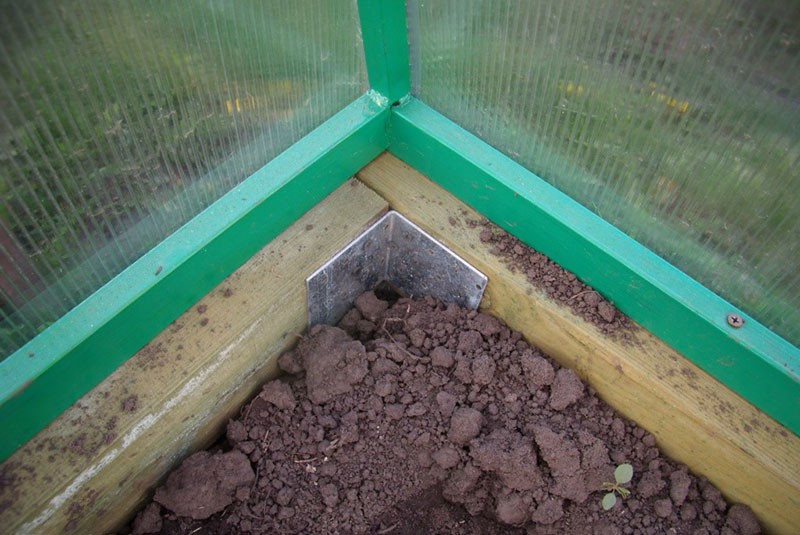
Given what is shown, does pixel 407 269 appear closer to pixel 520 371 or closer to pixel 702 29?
pixel 520 371

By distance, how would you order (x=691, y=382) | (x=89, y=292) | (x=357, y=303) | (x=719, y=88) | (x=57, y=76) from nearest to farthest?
(x=57, y=76) < (x=719, y=88) < (x=89, y=292) < (x=691, y=382) < (x=357, y=303)

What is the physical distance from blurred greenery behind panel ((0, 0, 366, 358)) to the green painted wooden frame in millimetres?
58

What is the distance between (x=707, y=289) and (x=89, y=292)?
1.56 meters

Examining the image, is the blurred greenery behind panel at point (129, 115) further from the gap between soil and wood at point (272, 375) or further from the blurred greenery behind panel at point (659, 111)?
the blurred greenery behind panel at point (659, 111)

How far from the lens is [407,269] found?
2463 mm

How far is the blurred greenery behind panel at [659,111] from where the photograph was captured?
4.86 feet

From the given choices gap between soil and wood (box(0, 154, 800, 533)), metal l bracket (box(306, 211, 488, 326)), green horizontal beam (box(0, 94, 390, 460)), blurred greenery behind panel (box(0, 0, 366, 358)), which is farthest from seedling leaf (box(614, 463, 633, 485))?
blurred greenery behind panel (box(0, 0, 366, 358))

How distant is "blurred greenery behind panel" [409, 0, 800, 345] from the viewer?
1480 mm

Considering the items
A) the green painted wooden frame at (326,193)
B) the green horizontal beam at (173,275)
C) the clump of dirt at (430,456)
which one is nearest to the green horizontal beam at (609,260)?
the green painted wooden frame at (326,193)

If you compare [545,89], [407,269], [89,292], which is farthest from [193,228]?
[545,89]

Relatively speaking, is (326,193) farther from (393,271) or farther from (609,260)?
(609,260)

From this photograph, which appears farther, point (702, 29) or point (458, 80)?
point (458, 80)

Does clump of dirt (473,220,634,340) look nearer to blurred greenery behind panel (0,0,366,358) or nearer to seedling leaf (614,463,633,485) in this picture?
seedling leaf (614,463,633,485)

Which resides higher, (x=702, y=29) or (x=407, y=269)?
(x=702, y=29)
